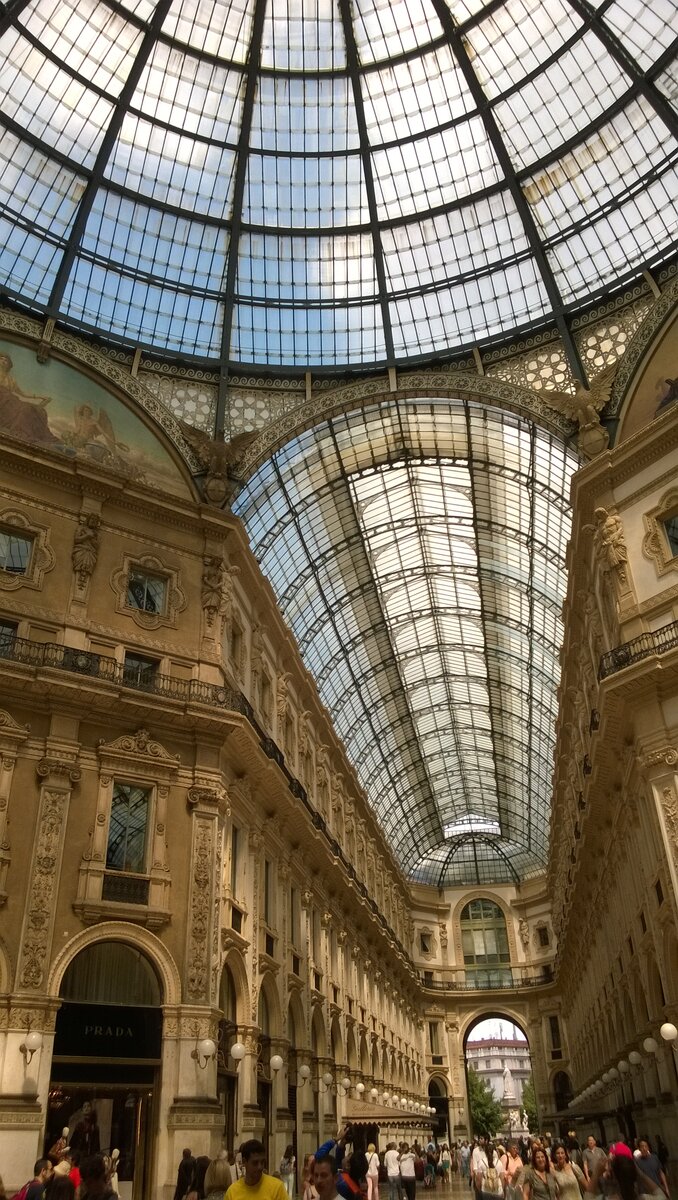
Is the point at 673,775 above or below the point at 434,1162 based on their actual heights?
above

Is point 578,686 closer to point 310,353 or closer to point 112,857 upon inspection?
point 310,353

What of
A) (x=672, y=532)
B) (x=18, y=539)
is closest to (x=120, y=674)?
(x=18, y=539)

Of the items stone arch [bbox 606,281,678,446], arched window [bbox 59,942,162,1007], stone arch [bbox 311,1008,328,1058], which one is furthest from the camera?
stone arch [bbox 311,1008,328,1058]

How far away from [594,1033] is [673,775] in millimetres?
28279

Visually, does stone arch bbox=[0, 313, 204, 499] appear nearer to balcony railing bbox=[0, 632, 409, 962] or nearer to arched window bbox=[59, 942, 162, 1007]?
balcony railing bbox=[0, 632, 409, 962]

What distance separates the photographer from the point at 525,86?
29.9 meters

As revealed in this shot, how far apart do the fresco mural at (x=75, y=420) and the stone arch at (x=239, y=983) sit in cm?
1408

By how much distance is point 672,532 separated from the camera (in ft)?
82.3

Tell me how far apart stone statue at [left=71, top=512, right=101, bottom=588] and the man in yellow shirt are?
20035mm

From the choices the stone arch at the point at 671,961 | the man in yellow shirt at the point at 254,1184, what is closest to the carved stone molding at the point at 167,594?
the stone arch at the point at 671,961

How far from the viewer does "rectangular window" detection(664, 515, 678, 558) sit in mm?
24906

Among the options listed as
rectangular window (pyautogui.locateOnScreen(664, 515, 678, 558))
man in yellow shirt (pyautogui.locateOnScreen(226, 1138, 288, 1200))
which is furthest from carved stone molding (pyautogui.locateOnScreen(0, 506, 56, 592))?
man in yellow shirt (pyautogui.locateOnScreen(226, 1138, 288, 1200))

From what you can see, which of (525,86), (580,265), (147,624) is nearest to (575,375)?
(580,265)

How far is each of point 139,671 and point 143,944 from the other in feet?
22.8
